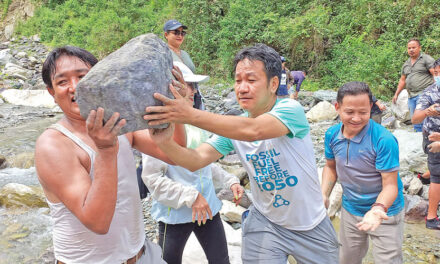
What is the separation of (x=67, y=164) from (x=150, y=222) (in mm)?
3334

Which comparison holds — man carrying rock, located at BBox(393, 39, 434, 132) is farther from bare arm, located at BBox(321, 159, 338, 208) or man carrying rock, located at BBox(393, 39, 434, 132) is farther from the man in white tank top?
the man in white tank top

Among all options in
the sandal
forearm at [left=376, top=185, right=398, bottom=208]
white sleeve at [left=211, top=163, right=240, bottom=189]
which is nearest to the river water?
the sandal

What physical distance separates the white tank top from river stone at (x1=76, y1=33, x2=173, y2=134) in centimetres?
33

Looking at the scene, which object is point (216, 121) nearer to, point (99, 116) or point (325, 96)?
point (99, 116)

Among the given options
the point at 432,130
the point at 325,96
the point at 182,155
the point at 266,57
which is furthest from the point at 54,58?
the point at 325,96

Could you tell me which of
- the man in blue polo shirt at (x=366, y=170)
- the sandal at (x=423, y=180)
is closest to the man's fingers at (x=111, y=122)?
the man in blue polo shirt at (x=366, y=170)

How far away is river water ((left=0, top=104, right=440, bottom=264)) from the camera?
3871 millimetres

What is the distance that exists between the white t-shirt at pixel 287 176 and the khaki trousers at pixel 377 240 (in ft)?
2.33

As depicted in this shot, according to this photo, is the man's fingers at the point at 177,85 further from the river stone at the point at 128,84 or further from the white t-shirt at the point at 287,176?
the white t-shirt at the point at 287,176

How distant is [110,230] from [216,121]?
2.47 feet

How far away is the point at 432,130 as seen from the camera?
3.72m

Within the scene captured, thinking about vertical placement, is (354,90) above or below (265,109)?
above

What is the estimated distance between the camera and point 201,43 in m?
16.0

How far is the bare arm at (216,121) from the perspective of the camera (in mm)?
1451
